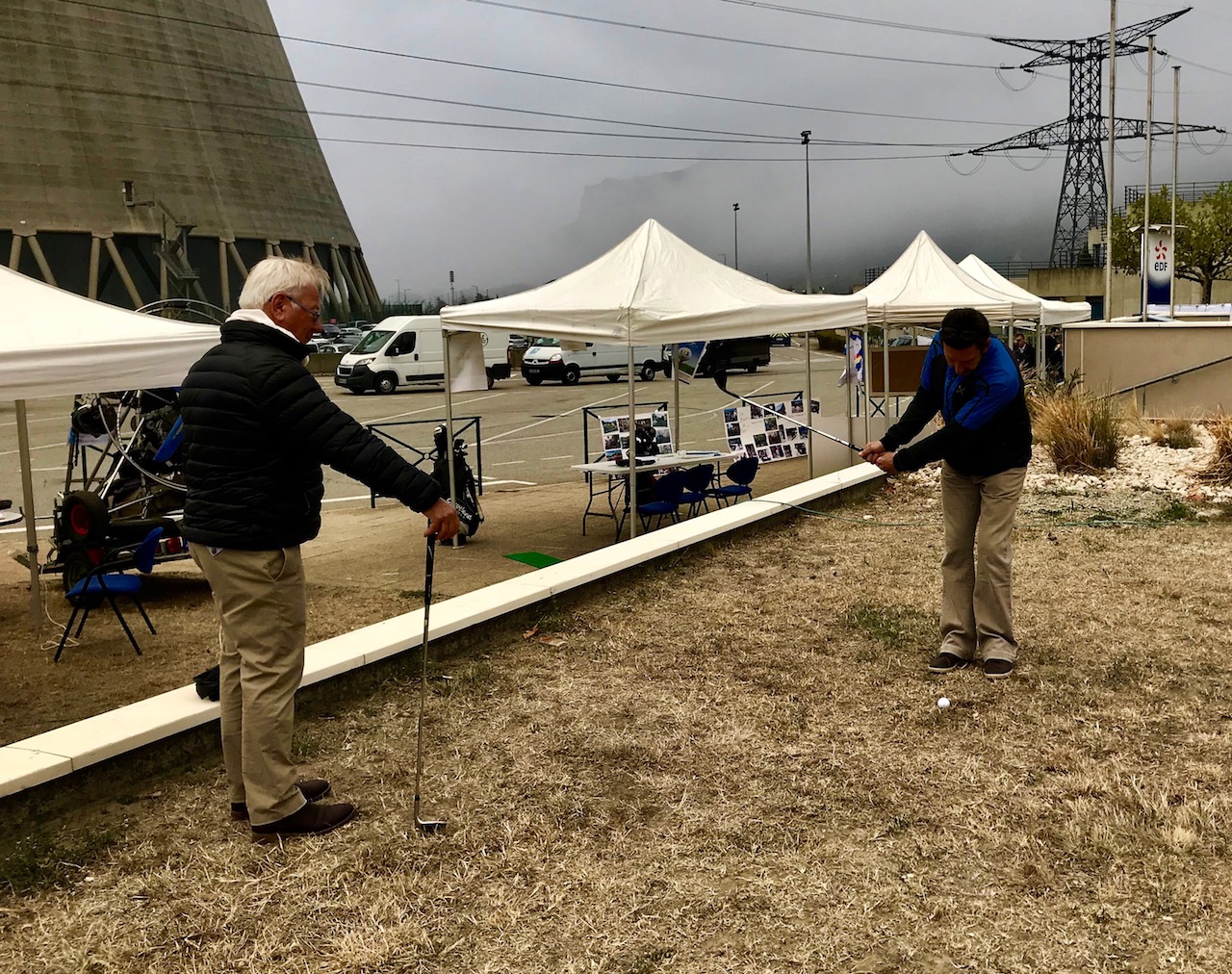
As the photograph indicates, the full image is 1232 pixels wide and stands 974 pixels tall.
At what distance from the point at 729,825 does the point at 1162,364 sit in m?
16.3

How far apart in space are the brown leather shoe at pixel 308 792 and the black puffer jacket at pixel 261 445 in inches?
42.5

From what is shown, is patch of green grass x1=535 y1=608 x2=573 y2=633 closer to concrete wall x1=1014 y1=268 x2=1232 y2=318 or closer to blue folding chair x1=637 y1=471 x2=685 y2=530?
blue folding chair x1=637 y1=471 x2=685 y2=530

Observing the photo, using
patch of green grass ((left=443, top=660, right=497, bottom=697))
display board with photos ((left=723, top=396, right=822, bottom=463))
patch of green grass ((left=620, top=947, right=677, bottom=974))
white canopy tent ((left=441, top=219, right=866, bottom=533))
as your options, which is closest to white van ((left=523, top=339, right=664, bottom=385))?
display board with photos ((left=723, top=396, right=822, bottom=463))

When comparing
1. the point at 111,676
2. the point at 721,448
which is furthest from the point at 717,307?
the point at 721,448

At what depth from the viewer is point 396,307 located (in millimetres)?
77000

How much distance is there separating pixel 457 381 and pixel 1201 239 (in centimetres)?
5651

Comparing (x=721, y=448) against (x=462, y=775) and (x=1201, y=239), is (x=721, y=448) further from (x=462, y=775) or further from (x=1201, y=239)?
(x=1201, y=239)

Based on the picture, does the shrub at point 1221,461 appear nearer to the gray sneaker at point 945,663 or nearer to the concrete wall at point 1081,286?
the gray sneaker at point 945,663

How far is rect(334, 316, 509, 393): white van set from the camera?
3381cm

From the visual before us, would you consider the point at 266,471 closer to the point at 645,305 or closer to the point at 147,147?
the point at 645,305

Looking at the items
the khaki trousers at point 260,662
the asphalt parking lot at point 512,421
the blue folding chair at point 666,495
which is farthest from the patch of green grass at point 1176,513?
the khaki trousers at point 260,662

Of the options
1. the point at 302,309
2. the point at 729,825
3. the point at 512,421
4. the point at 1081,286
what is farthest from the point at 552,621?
the point at 1081,286

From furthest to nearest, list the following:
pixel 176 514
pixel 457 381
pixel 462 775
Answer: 1. pixel 457 381
2. pixel 176 514
3. pixel 462 775

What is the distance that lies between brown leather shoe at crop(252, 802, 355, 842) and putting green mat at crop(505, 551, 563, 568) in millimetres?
5369
